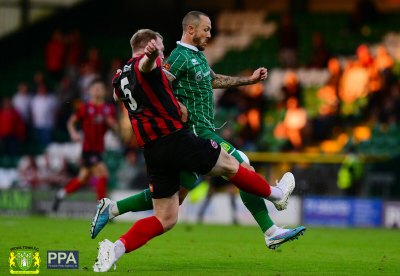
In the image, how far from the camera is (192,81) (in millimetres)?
10594

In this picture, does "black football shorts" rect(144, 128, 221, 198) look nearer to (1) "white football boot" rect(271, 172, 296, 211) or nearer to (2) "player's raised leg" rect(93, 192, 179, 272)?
(2) "player's raised leg" rect(93, 192, 179, 272)

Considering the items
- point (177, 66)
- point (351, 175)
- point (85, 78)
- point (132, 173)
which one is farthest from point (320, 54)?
point (177, 66)

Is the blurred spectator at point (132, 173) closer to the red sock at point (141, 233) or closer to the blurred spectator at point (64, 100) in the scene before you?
the blurred spectator at point (64, 100)

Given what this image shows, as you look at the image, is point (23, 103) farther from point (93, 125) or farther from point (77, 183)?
point (93, 125)

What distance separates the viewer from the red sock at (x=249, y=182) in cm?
980

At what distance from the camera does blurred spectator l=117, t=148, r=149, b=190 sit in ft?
70.9

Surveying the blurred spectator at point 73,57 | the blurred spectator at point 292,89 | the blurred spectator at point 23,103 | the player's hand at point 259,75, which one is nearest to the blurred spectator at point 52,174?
the blurred spectator at point 23,103

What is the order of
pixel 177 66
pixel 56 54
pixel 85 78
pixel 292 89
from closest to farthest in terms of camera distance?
pixel 177 66 < pixel 292 89 < pixel 85 78 < pixel 56 54

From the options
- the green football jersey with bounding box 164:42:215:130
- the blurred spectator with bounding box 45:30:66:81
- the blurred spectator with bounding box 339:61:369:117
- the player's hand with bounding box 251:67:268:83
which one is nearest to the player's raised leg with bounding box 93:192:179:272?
the green football jersey with bounding box 164:42:215:130

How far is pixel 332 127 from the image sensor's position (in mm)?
22516

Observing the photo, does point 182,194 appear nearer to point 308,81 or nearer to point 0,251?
point 0,251

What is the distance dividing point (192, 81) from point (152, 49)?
5.64 ft

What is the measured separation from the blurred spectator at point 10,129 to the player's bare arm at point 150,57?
55.4ft

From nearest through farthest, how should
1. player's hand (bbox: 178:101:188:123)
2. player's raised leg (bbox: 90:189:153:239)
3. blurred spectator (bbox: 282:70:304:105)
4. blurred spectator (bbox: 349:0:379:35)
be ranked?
player's hand (bbox: 178:101:188:123), player's raised leg (bbox: 90:189:153:239), blurred spectator (bbox: 282:70:304:105), blurred spectator (bbox: 349:0:379:35)
